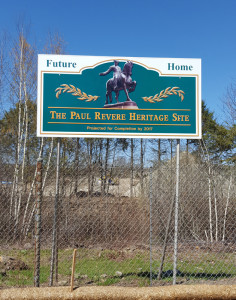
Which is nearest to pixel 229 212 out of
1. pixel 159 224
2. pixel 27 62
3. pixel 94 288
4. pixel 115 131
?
pixel 159 224

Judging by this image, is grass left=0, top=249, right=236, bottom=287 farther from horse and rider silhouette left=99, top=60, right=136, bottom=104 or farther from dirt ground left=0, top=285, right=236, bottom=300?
horse and rider silhouette left=99, top=60, right=136, bottom=104

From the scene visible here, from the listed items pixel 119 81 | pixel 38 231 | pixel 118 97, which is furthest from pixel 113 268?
pixel 119 81

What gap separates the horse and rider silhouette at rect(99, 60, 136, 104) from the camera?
5.22 m

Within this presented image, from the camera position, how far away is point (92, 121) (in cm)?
509

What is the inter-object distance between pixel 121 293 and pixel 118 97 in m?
2.81

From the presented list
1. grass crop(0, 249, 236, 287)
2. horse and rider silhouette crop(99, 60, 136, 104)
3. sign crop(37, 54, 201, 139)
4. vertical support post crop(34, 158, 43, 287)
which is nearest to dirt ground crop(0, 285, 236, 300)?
vertical support post crop(34, 158, 43, 287)

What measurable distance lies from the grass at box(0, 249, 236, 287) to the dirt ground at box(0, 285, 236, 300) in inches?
38.5

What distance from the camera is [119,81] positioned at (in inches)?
206

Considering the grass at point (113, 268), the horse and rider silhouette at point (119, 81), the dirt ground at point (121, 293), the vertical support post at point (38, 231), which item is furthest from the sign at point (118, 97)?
the grass at point (113, 268)

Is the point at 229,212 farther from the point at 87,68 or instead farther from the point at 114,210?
the point at 87,68

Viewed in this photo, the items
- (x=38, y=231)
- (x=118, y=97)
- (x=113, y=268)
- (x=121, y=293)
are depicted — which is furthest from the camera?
(x=113, y=268)

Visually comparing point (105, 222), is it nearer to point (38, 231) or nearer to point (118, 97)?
point (38, 231)

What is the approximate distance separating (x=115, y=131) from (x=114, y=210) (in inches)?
53.0

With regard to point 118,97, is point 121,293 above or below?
below
